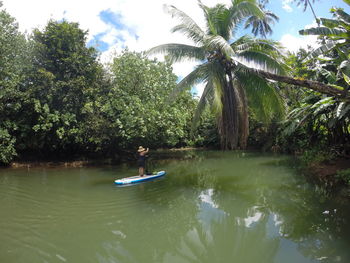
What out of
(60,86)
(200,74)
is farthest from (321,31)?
(60,86)

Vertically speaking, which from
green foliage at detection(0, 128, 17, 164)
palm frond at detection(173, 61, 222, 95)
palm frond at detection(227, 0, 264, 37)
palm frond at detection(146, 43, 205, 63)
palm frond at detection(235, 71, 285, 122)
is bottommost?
green foliage at detection(0, 128, 17, 164)

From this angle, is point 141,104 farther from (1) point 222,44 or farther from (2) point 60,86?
(1) point 222,44

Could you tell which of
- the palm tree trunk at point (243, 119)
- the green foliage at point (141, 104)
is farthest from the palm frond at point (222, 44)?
the green foliage at point (141, 104)

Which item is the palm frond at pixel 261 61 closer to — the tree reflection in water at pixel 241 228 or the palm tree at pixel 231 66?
the palm tree at pixel 231 66

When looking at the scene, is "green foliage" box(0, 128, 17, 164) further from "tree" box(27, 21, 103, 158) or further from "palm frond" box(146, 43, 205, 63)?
"palm frond" box(146, 43, 205, 63)

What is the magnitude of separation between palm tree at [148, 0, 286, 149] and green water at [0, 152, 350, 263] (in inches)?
93.5

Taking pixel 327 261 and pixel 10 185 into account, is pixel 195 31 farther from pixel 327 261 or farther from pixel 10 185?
pixel 10 185

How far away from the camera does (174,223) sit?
18.3 ft

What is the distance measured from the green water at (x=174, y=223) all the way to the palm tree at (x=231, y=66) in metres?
2.37

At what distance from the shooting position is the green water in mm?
4074

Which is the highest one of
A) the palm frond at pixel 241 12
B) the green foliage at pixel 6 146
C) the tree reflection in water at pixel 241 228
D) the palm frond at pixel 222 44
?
the palm frond at pixel 241 12

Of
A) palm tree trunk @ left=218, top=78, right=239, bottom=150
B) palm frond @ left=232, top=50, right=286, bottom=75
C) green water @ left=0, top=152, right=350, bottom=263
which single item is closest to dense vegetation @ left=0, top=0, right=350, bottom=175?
palm tree trunk @ left=218, top=78, right=239, bottom=150

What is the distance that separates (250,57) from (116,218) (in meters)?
6.78

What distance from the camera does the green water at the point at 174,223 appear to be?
4.07 meters
